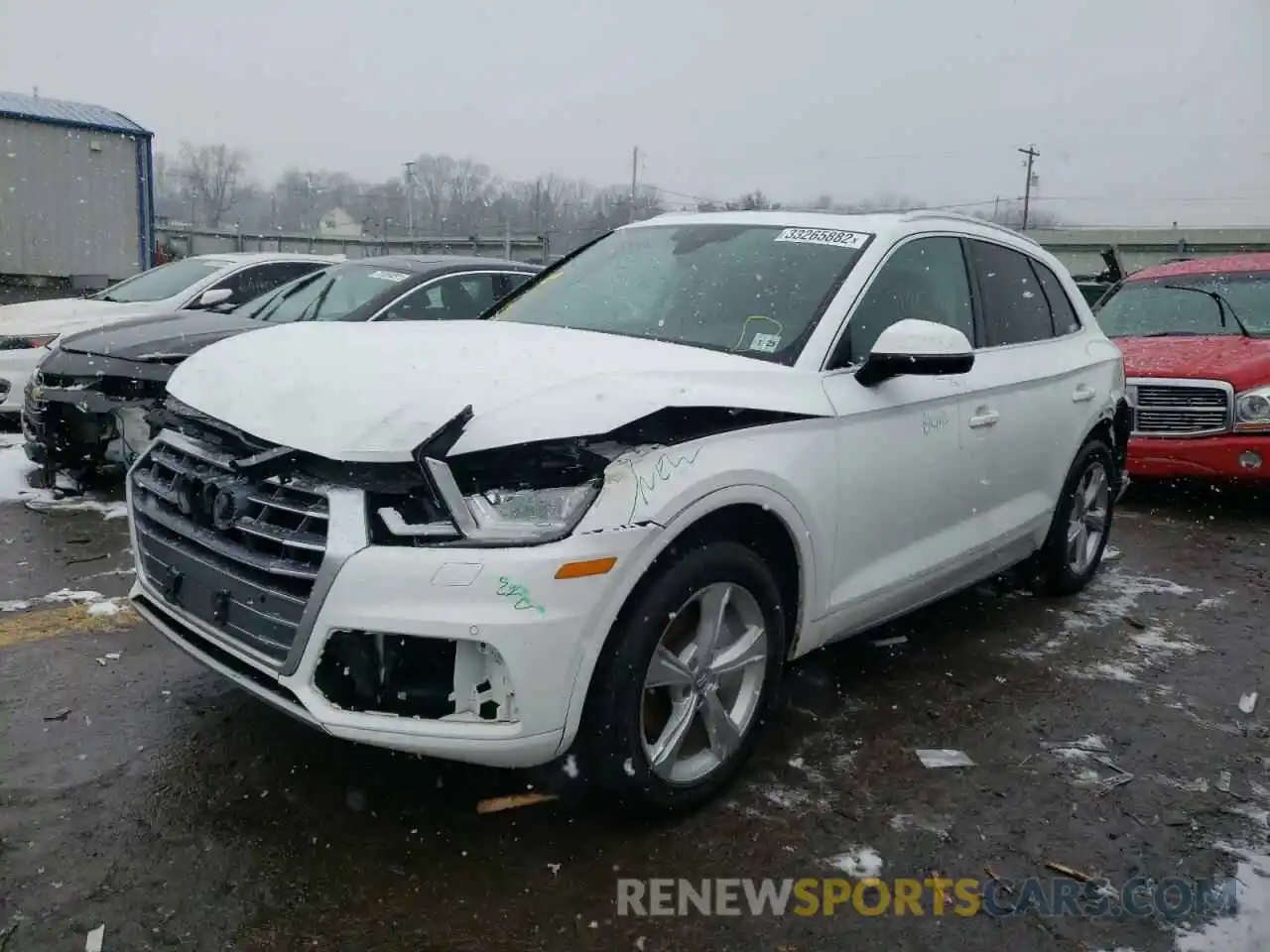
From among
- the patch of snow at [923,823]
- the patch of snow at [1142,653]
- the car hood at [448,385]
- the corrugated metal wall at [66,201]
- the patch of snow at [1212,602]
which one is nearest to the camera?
the car hood at [448,385]

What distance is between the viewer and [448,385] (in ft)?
8.30

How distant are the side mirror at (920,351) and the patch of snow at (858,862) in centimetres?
142

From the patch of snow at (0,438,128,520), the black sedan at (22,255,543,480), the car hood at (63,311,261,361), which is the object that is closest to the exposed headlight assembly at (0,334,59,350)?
the patch of snow at (0,438,128,520)

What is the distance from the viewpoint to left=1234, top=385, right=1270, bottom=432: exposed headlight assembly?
21.9ft

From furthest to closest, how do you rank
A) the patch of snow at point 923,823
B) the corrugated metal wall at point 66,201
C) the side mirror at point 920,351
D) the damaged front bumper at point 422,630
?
the corrugated metal wall at point 66,201, the side mirror at point 920,351, the patch of snow at point 923,823, the damaged front bumper at point 422,630

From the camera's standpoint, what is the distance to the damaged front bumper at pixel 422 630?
7.52ft

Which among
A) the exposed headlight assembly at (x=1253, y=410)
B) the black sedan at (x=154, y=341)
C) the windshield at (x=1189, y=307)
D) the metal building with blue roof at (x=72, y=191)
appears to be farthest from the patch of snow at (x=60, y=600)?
the metal building with blue roof at (x=72, y=191)

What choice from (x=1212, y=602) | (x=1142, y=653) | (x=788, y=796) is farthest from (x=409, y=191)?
(x=788, y=796)

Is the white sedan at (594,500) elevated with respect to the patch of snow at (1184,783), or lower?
elevated

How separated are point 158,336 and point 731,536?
180 inches

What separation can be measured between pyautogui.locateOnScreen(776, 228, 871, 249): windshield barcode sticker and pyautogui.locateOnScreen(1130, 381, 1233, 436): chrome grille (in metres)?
4.46

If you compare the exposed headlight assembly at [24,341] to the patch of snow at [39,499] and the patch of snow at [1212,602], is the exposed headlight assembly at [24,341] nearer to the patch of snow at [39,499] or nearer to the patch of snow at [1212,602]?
the patch of snow at [39,499]

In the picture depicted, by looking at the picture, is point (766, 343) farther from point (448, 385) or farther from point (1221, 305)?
point (1221, 305)

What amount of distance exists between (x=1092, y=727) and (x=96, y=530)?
495 centimetres
